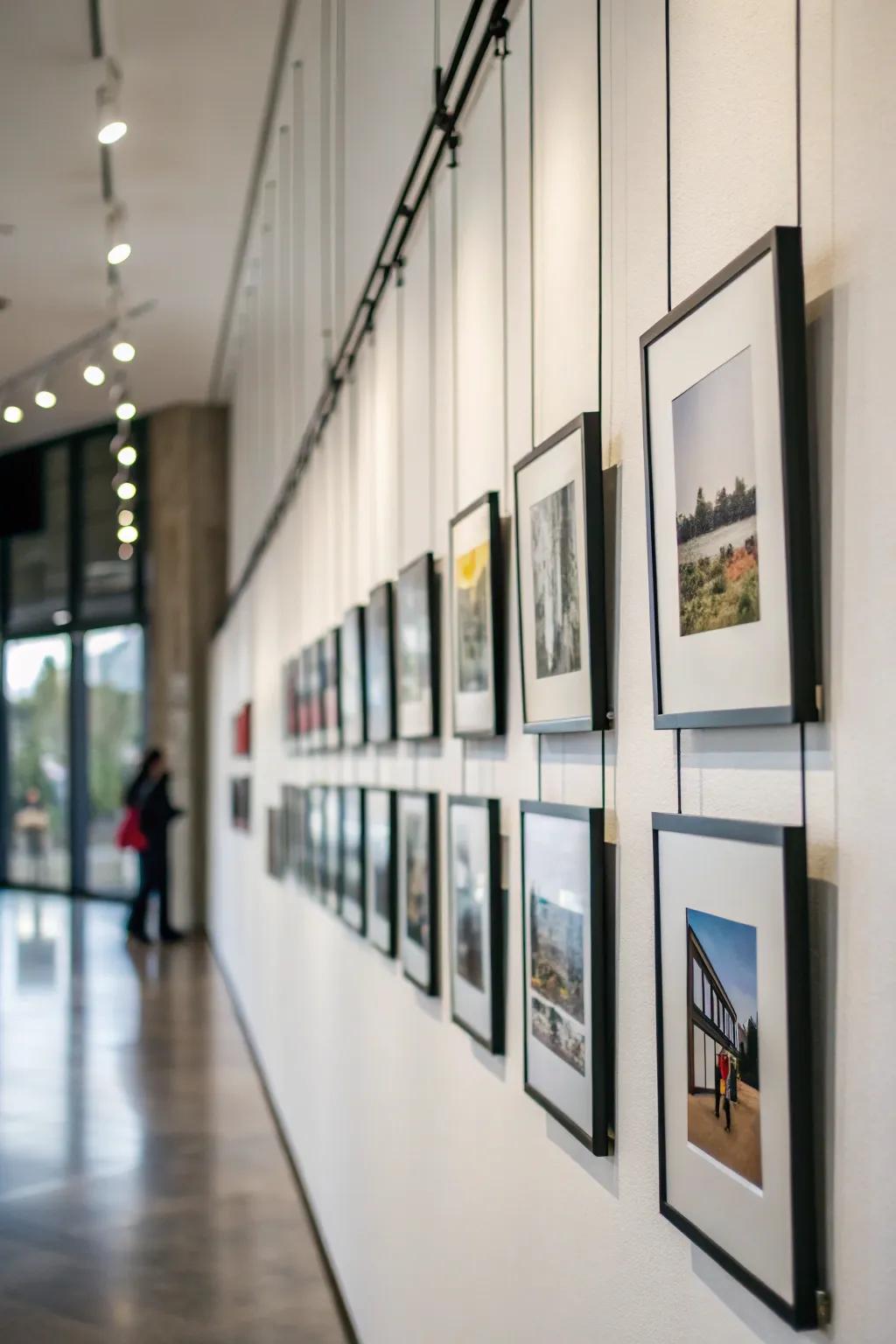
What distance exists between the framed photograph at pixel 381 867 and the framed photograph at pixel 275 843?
4011mm

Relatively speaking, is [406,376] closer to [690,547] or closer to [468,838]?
[468,838]

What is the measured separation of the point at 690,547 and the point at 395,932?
2.89 metres

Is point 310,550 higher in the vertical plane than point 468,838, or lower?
higher

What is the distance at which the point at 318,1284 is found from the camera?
5.77 metres

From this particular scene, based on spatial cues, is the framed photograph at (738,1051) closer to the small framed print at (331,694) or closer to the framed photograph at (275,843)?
the small framed print at (331,694)

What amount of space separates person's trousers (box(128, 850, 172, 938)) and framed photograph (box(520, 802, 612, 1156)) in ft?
47.0

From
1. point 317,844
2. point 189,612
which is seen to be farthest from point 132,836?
point 317,844

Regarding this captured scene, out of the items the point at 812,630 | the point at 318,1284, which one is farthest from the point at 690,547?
the point at 318,1284

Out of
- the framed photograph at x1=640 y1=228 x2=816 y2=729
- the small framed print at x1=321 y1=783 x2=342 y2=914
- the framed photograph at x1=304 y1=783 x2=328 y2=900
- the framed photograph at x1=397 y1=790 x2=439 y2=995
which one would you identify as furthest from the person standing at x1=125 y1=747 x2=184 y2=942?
the framed photograph at x1=640 y1=228 x2=816 y2=729

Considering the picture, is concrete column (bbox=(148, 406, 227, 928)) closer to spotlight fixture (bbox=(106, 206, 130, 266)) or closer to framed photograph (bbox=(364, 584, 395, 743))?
spotlight fixture (bbox=(106, 206, 130, 266))

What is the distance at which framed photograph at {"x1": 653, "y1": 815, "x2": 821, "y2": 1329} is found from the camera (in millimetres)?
1627

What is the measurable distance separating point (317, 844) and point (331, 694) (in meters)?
0.83

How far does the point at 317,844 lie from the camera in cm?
688

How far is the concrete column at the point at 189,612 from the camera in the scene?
18297 mm
